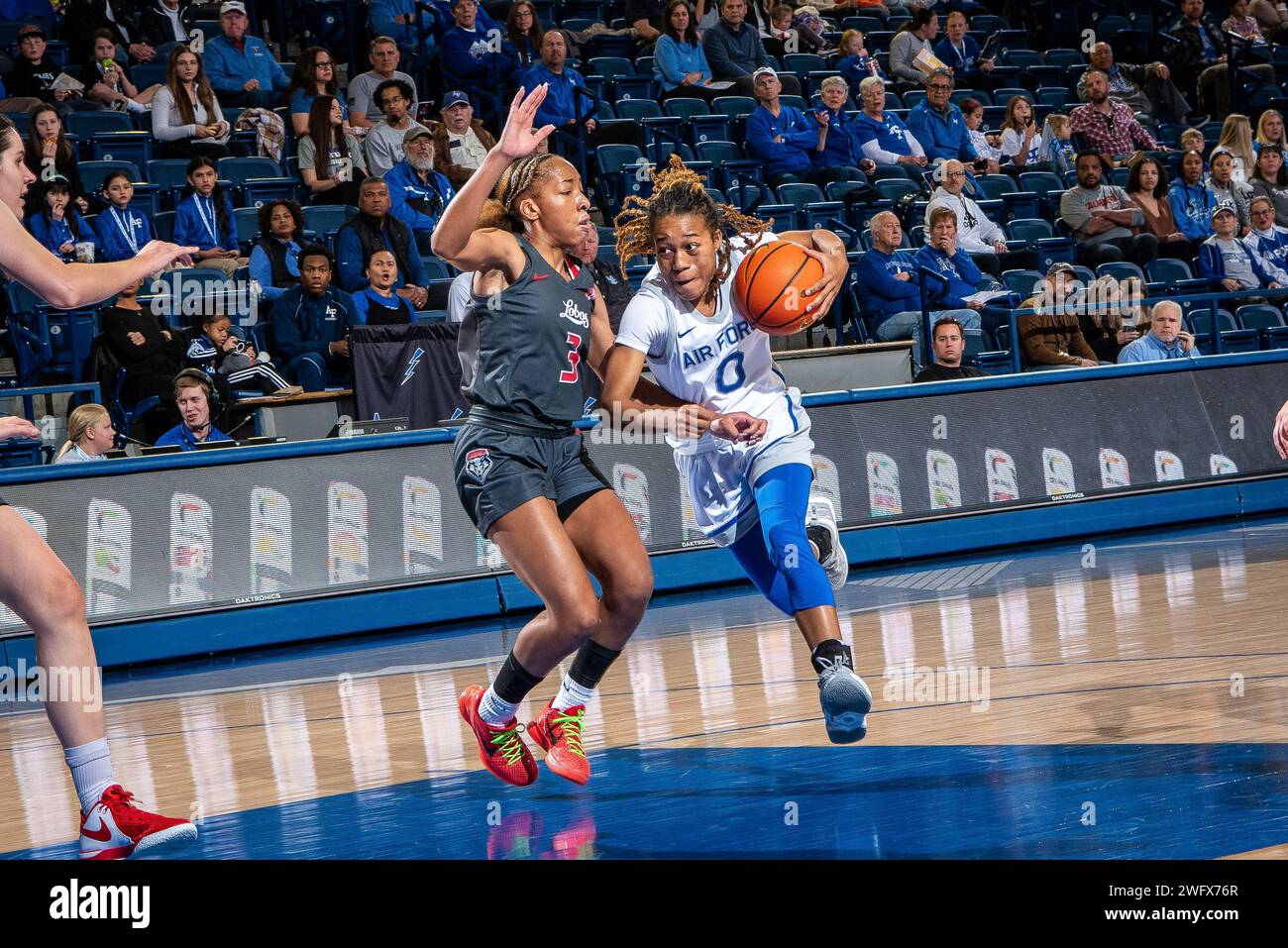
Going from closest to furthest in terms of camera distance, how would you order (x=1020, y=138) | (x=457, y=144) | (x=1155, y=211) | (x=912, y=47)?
(x=457, y=144) < (x=1155, y=211) < (x=1020, y=138) < (x=912, y=47)

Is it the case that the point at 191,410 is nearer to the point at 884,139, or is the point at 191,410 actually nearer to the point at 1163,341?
the point at 1163,341

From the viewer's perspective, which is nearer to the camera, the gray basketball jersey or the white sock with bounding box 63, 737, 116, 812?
the white sock with bounding box 63, 737, 116, 812

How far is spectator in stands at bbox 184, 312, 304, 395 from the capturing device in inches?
427

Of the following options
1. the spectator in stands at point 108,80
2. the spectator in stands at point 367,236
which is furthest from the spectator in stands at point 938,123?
the spectator in stands at point 108,80

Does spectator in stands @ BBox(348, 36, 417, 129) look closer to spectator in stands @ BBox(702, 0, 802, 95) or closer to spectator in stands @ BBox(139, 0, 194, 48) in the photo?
spectator in stands @ BBox(139, 0, 194, 48)

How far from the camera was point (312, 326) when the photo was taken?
11.6 meters

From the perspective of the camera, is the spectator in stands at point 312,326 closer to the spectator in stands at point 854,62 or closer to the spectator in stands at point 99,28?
the spectator in stands at point 99,28

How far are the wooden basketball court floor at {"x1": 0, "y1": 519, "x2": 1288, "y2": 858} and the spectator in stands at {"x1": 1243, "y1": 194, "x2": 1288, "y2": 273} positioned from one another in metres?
6.81

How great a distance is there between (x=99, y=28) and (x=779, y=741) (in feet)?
35.2

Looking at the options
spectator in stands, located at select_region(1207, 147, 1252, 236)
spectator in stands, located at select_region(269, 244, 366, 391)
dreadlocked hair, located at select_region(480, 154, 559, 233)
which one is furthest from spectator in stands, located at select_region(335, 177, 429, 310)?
spectator in stands, located at select_region(1207, 147, 1252, 236)

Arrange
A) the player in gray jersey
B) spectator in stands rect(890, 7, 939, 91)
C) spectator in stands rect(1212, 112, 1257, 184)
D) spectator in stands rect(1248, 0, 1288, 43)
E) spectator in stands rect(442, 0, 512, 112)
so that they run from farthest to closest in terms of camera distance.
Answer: spectator in stands rect(1248, 0, 1288, 43)
spectator in stands rect(890, 7, 939, 91)
spectator in stands rect(1212, 112, 1257, 184)
spectator in stands rect(442, 0, 512, 112)
the player in gray jersey

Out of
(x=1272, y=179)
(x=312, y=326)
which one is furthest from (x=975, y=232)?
(x=312, y=326)
